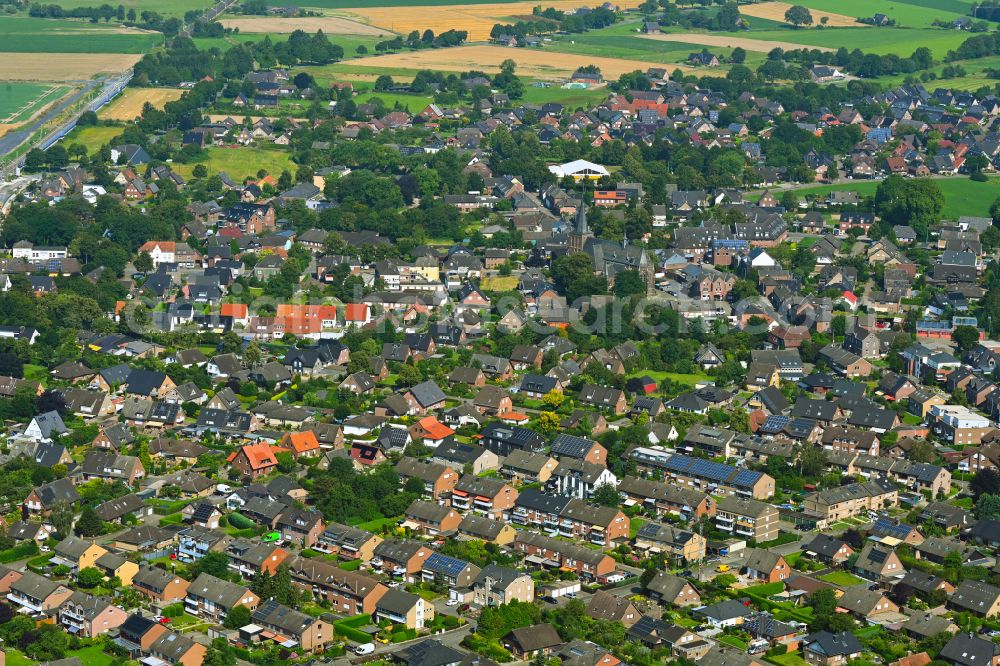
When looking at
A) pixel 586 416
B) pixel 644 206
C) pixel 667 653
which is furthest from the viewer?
pixel 644 206

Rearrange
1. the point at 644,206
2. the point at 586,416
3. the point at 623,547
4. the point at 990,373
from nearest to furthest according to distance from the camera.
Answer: the point at 623,547, the point at 586,416, the point at 990,373, the point at 644,206

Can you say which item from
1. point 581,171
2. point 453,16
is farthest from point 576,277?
point 453,16

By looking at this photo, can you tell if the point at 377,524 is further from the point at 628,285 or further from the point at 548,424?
the point at 628,285

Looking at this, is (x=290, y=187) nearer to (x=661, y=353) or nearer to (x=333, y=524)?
(x=661, y=353)

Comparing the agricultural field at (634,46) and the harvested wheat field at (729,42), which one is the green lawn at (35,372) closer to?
the agricultural field at (634,46)

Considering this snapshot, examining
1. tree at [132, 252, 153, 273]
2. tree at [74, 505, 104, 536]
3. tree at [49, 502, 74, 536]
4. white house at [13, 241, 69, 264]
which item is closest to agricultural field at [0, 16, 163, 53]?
white house at [13, 241, 69, 264]

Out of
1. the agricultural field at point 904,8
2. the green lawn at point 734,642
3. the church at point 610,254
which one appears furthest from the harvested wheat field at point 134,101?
the green lawn at point 734,642

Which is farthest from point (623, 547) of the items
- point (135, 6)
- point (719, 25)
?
point (135, 6)
